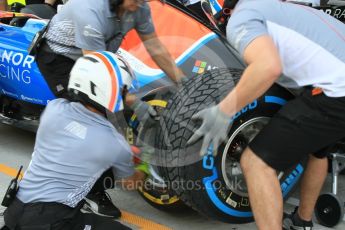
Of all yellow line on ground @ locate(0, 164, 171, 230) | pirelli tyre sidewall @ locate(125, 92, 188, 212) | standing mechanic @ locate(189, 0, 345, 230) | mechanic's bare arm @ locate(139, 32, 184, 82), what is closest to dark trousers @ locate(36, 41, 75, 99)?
mechanic's bare arm @ locate(139, 32, 184, 82)

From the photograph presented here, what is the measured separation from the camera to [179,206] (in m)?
3.45

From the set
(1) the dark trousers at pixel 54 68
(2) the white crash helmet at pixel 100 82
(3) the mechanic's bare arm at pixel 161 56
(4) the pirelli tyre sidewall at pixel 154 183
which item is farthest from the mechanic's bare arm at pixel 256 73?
(1) the dark trousers at pixel 54 68

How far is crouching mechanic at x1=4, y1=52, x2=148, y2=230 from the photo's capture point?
2541 millimetres

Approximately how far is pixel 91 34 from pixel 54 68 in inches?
23.7

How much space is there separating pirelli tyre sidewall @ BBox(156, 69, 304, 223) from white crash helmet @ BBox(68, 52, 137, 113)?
379 mm

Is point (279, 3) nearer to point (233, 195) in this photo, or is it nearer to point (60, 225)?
point (233, 195)

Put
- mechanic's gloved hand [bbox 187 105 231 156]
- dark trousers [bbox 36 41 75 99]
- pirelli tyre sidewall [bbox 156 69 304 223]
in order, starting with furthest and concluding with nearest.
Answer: dark trousers [bbox 36 41 75 99]
pirelli tyre sidewall [bbox 156 69 304 223]
mechanic's gloved hand [bbox 187 105 231 156]

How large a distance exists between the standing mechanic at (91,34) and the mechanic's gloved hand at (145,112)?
14.4 inches

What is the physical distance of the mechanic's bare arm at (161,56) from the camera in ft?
11.0

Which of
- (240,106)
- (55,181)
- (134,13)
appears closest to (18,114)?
(134,13)

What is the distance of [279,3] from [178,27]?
99 centimetres

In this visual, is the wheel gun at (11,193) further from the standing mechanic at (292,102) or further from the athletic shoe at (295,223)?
the athletic shoe at (295,223)

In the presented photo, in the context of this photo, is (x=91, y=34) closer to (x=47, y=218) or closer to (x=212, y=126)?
(x=212, y=126)

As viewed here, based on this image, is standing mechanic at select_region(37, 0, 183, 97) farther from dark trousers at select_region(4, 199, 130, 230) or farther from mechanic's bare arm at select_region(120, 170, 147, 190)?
dark trousers at select_region(4, 199, 130, 230)
